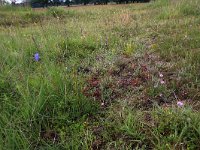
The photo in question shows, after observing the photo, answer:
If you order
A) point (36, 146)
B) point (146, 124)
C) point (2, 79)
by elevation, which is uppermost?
point (2, 79)

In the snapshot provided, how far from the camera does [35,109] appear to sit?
7.38ft

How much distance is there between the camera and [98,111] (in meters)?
2.44

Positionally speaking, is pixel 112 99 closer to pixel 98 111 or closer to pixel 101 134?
pixel 98 111

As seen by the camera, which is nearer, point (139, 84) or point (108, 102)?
point (108, 102)

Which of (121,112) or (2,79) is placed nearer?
(121,112)

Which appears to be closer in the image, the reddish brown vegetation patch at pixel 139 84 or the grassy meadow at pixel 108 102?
the grassy meadow at pixel 108 102

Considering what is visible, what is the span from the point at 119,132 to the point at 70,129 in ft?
1.32

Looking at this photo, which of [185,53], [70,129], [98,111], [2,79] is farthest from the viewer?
[185,53]

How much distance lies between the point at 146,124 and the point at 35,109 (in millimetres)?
907

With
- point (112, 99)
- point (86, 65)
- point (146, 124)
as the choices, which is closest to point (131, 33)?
point (86, 65)

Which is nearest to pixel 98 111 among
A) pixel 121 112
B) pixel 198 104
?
pixel 121 112

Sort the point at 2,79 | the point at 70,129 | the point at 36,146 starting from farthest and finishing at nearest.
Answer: the point at 2,79 → the point at 70,129 → the point at 36,146

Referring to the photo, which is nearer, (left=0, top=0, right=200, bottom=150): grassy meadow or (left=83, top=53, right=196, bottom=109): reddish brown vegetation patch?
(left=0, top=0, right=200, bottom=150): grassy meadow

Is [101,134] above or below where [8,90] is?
below
